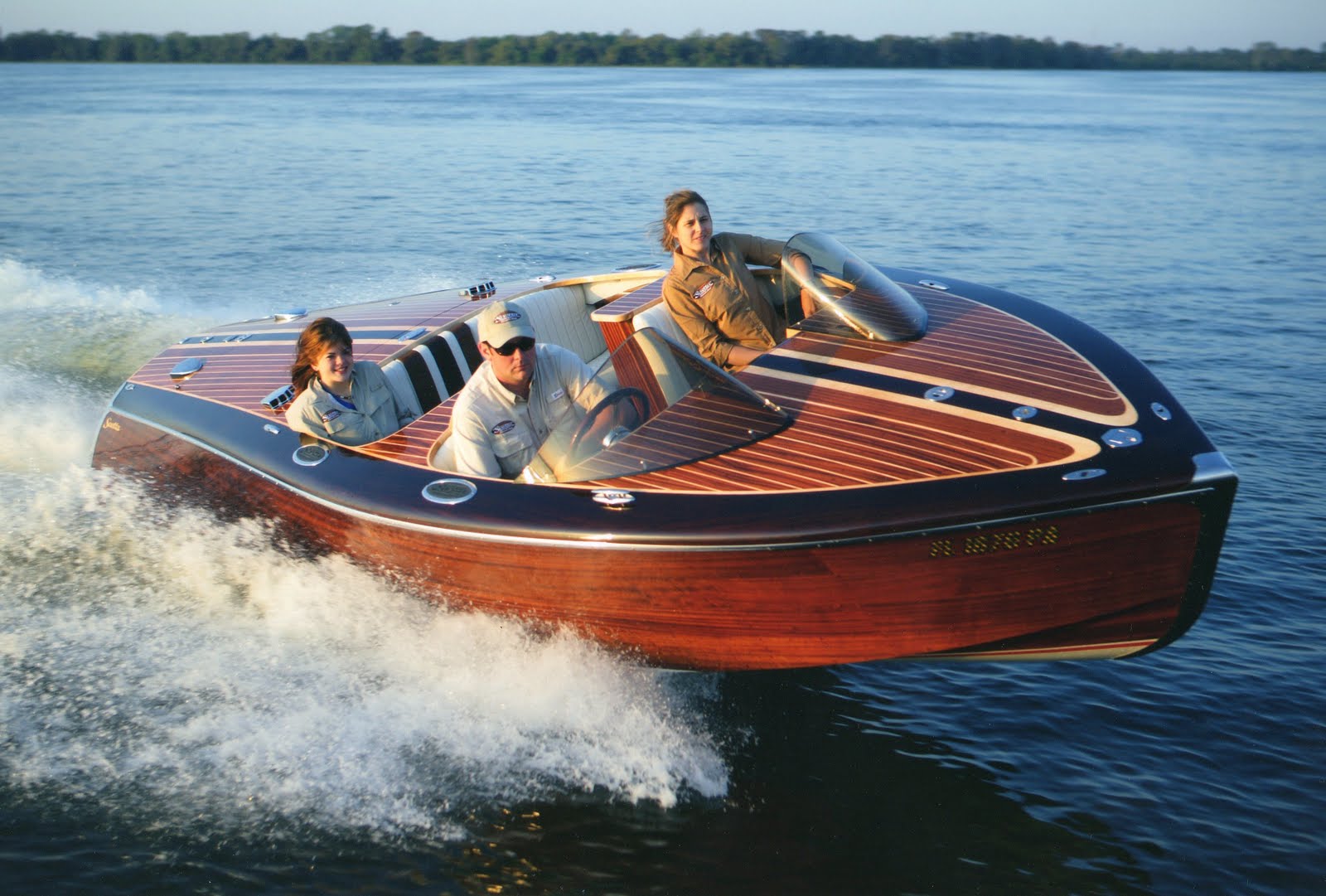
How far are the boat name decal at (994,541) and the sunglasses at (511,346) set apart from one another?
1.74m

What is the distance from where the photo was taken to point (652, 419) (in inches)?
173

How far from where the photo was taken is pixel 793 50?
72.6 meters

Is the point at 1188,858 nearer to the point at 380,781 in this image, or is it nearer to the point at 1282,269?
the point at 380,781

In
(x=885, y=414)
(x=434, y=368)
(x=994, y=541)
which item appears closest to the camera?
(x=994, y=541)

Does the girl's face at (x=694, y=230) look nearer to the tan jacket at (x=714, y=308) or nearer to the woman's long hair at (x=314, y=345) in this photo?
the tan jacket at (x=714, y=308)

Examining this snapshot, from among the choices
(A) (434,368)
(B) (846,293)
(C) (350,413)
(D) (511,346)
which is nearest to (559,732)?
(D) (511,346)

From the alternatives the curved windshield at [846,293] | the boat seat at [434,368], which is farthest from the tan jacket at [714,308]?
the boat seat at [434,368]

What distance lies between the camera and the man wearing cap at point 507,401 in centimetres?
443

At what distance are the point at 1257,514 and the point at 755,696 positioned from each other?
375 cm

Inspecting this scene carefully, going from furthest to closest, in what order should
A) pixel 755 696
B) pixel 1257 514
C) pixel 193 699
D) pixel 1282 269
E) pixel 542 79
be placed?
pixel 542 79
pixel 1282 269
pixel 1257 514
pixel 755 696
pixel 193 699

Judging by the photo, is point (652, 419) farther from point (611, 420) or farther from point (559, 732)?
point (559, 732)

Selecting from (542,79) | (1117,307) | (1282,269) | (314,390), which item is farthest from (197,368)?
(542,79)

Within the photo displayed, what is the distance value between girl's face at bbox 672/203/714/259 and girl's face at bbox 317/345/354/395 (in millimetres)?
1607

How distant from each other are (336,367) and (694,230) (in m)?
1.73
